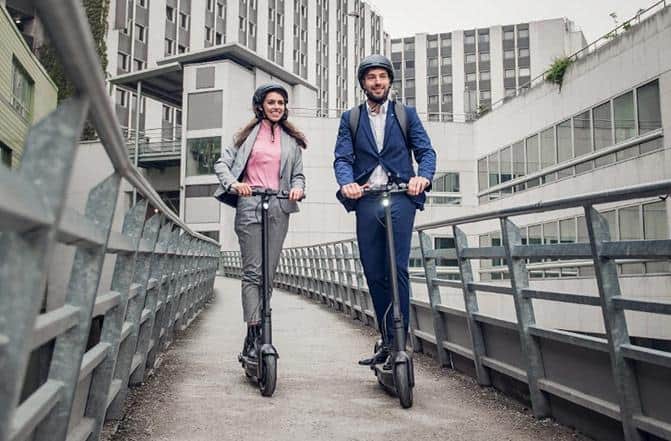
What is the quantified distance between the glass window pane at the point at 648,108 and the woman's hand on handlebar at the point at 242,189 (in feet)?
56.7

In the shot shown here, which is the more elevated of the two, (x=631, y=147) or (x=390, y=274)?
(x=631, y=147)

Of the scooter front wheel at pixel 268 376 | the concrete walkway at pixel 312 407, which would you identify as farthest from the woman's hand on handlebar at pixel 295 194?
the concrete walkway at pixel 312 407

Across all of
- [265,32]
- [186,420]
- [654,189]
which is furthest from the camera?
[265,32]

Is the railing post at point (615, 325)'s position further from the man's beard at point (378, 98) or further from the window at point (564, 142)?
the window at point (564, 142)

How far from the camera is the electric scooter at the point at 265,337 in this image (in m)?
4.05

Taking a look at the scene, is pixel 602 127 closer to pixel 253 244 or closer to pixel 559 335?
pixel 253 244

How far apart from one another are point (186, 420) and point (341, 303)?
699 cm

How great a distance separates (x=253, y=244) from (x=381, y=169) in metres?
0.97

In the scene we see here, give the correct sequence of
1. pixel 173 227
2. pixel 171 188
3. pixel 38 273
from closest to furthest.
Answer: pixel 38 273 < pixel 173 227 < pixel 171 188

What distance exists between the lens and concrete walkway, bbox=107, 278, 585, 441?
3.33m

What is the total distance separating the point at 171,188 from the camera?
4228 cm

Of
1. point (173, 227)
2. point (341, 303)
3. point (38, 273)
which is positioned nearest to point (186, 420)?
point (173, 227)

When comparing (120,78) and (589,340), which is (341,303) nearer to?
(589,340)

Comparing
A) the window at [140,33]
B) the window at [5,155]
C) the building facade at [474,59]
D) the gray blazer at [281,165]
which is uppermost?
the building facade at [474,59]
